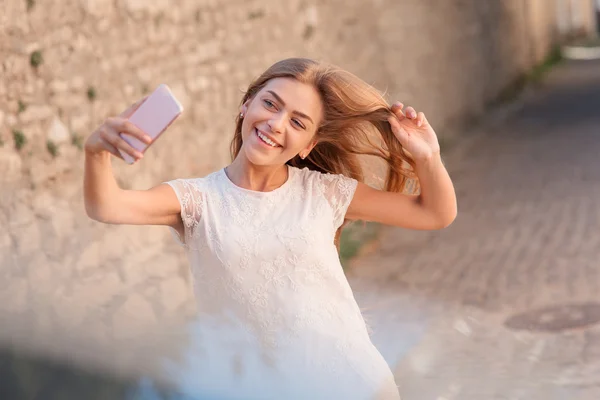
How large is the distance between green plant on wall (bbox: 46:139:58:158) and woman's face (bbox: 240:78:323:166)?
2245mm

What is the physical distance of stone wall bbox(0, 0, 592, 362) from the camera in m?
4.29

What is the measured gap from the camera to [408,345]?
528 centimetres

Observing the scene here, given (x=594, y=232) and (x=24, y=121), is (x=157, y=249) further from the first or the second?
(x=594, y=232)

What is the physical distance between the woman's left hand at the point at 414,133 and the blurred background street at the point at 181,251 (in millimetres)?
774

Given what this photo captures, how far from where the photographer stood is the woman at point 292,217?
7.70ft

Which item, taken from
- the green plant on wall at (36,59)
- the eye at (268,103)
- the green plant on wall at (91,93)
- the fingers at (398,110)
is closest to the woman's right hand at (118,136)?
the eye at (268,103)

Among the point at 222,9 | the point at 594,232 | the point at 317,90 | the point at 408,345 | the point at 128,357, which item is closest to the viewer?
the point at 128,357

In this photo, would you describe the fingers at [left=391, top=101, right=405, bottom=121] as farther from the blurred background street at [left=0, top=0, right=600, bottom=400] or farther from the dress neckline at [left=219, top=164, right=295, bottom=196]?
the blurred background street at [left=0, top=0, right=600, bottom=400]

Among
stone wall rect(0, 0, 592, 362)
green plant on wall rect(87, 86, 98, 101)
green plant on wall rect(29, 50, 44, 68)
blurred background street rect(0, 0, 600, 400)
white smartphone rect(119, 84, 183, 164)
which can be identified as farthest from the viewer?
green plant on wall rect(87, 86, 98, 101)

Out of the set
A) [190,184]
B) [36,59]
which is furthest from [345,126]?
[36,59]

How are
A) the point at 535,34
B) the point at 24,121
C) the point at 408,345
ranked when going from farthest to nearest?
the point at 535,34
the point at 408,345
the point at 24,121

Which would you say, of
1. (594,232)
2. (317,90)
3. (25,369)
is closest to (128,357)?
(25,369)

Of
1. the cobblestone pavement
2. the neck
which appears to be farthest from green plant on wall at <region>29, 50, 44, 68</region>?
the neck

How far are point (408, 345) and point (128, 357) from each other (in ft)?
13.4
